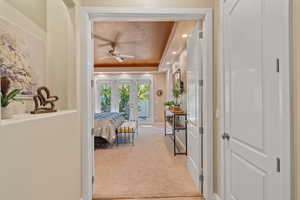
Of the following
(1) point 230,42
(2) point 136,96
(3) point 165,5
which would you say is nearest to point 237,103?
(1) point 230,42

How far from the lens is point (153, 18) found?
2.71 meters

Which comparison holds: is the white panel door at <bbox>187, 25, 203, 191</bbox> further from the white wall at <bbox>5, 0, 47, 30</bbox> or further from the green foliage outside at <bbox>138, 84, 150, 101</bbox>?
the green foliage outside at <bbox>138, 84, 150, 101</bbox>

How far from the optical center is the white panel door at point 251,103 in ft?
4.68

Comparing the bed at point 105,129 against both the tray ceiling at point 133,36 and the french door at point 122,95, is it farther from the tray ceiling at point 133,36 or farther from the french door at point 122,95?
the french door at point 122,95

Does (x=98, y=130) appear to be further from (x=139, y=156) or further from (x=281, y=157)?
(x=281, y=157)

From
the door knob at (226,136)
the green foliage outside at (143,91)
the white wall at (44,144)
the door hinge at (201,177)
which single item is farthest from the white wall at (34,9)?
the green foliage outside at (143,91)

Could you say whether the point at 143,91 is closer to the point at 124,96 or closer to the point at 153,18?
the point at 124,96

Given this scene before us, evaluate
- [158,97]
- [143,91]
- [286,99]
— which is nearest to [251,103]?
[286,99]

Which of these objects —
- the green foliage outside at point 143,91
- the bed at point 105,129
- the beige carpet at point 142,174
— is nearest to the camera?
the beige carpet at point 142,174

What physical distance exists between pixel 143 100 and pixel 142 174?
7.41m

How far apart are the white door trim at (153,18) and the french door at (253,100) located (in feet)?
1.33

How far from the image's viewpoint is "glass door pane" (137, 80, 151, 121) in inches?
432

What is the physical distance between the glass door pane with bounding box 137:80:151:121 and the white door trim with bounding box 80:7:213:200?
828 centimetres

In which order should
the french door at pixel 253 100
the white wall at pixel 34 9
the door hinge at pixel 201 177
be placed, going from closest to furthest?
the french door at pixel 253 100
the white wall at pixel 34 9
the door hinge at pixel 201 177
